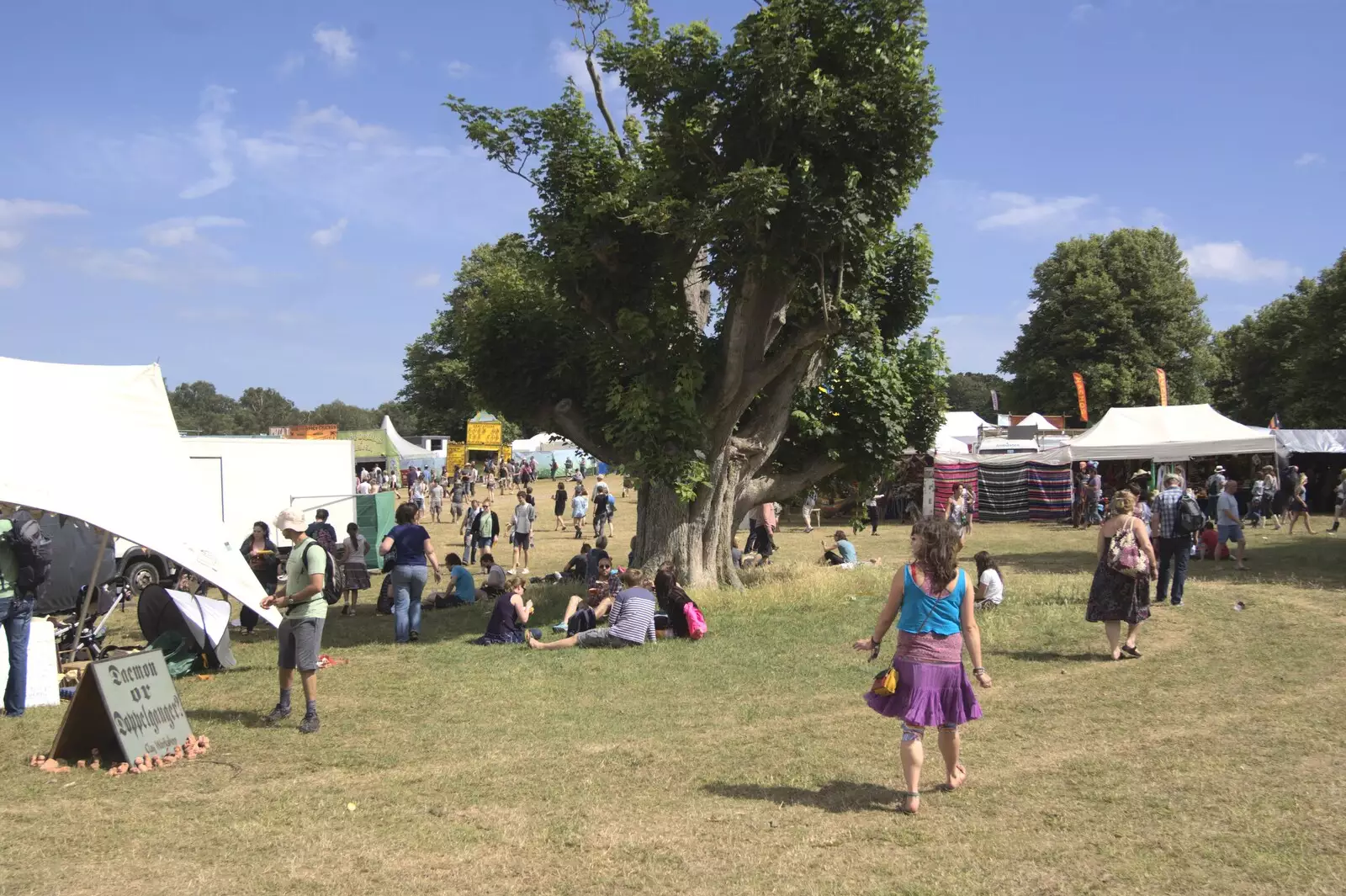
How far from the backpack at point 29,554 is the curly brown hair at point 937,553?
257 inches

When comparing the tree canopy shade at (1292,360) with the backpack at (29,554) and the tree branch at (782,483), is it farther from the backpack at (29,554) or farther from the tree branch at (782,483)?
the backpack at (29,554)

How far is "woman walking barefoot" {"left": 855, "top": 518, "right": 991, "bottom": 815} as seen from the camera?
542 cm

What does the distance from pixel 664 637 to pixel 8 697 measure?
6158 millimetres

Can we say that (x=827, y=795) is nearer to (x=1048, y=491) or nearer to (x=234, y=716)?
(x=234, y=716)

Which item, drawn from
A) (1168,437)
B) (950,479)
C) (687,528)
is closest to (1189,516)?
(687,528)

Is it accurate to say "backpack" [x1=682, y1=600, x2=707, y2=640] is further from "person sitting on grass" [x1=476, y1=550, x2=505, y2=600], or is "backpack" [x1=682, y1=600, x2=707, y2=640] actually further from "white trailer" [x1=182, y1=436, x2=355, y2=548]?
"white trailer" [x1=182, y1=436, x2=355, y2=548]

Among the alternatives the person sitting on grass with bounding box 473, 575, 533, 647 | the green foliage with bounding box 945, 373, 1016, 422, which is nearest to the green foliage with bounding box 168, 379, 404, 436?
the green foliage with bounding box 945, 373, 1016, 422

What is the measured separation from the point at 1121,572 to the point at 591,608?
19.0ft

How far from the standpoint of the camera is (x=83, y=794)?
19.9 feet

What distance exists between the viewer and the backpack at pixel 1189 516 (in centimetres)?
1200

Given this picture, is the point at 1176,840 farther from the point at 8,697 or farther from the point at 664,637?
the point at 8,697

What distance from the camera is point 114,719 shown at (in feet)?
21.5

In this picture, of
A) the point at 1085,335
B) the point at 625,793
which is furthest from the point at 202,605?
the point at 1085,335

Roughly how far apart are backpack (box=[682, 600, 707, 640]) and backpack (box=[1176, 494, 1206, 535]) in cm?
603
